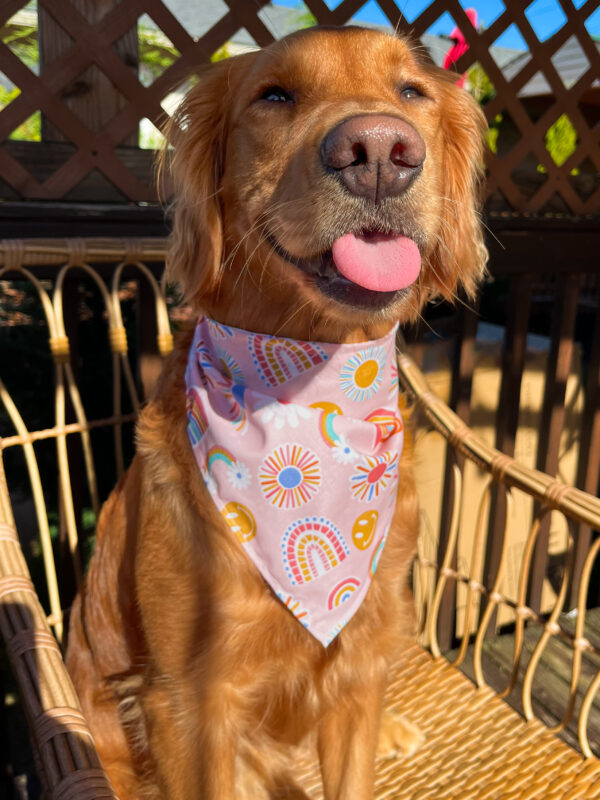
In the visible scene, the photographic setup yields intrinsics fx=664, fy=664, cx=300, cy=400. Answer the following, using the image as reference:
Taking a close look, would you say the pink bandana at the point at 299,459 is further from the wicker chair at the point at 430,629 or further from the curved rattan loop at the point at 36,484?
the curved rattan loop at the point at 36,484

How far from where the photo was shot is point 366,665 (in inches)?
54.9

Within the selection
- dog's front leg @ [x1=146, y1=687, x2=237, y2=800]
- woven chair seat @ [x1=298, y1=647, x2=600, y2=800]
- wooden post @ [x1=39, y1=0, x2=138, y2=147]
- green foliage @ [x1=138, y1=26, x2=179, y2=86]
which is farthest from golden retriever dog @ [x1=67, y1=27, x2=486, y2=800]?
green foliage @ [x1=138, y1=26, x2=179, y2=86]

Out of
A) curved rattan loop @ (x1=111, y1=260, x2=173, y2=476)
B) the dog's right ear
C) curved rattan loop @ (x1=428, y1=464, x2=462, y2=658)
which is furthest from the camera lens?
curved rattan loop @ (x1=428, y1=464, x2=462, y2=658)

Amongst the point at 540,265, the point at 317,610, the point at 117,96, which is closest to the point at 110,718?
the point at 317,610

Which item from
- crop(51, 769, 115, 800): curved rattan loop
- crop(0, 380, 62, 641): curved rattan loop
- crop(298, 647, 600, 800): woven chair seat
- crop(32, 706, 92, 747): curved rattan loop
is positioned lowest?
crop(298, 647, 600, 800): woven chair seat

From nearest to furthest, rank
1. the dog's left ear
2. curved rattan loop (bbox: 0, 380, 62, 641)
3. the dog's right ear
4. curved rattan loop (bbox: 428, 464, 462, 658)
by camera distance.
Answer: the dog's right ear < the dog's left ear < curved rattan loop (bbox: 0, 380, 62, 641) < curved rattan loop (bbox: 428, 464, 462, 658)

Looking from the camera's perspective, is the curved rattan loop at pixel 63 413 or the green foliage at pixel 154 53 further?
the green foliage at pixel 154 53

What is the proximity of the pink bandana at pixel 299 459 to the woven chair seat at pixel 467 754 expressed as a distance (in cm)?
50

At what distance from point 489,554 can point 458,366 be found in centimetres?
82

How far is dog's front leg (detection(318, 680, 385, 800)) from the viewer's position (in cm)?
140

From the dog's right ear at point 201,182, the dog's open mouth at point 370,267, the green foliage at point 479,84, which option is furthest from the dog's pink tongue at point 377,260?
the green foliage at point 479,84

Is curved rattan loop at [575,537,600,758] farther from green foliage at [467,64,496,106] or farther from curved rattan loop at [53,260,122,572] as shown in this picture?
green foliage at [467,64,496,106]

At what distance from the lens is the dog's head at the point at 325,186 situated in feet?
3.57

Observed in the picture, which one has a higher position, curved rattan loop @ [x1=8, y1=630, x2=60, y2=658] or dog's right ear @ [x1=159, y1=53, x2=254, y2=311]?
dog's right ear @ [x1=159, y1=53, x2=254, y2=311]
